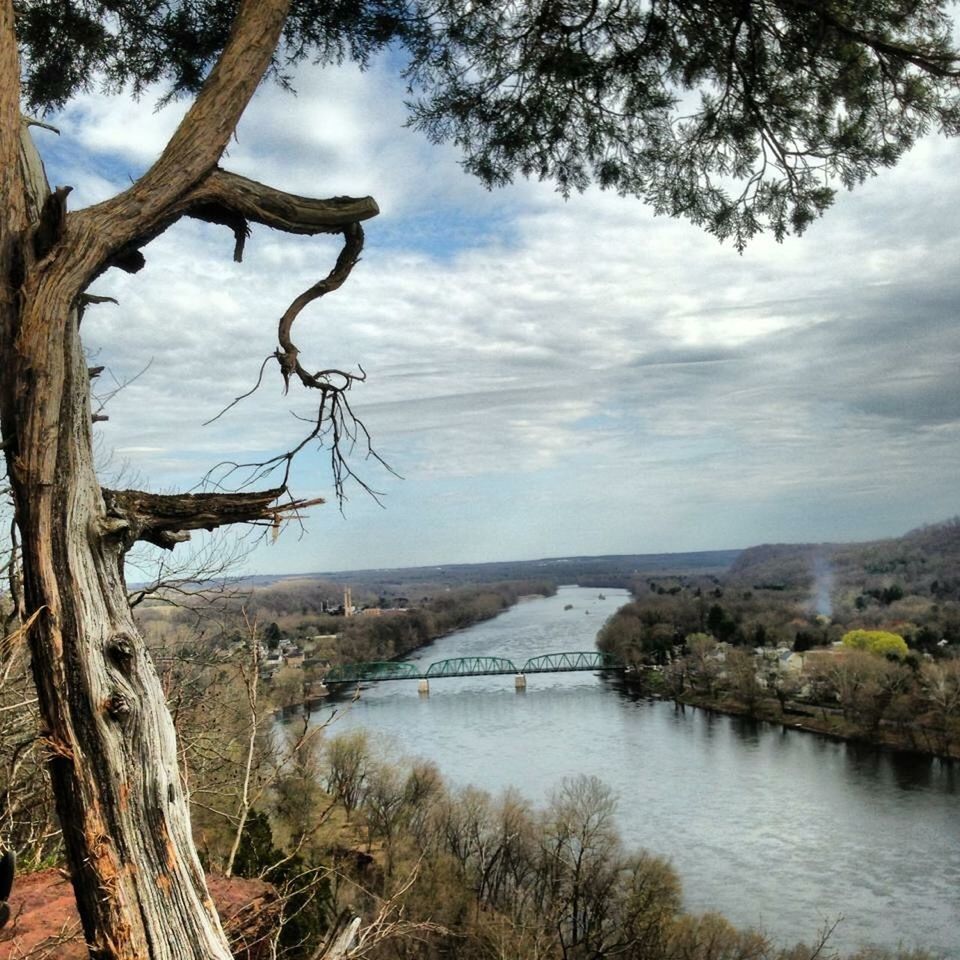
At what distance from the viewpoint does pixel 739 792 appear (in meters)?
18.8

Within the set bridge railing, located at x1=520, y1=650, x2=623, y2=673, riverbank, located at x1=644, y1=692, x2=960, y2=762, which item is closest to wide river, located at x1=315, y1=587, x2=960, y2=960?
riverbank, located at x1=644, y1=692, x2=960, y2=762

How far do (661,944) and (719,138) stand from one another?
35.1 ft

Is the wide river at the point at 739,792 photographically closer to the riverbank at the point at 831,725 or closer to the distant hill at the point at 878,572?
the riverbank at the point at 831,725

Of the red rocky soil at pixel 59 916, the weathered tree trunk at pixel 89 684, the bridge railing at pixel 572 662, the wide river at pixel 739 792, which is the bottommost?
the wide river at pixel 739 792

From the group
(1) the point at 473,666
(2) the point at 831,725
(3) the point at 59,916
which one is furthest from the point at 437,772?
(1) the point at 473,666

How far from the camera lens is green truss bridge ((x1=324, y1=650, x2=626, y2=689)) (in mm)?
33125

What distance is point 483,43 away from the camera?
354 centimetres

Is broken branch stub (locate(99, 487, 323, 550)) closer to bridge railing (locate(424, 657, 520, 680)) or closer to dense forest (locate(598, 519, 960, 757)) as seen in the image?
dense forest (locate(598, 519, 960, 757))

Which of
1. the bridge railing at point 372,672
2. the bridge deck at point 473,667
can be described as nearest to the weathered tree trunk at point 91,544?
the bridge deck at point 473,667

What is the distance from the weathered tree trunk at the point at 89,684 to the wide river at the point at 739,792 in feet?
41.7

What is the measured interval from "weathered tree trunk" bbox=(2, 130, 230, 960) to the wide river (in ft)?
41.7

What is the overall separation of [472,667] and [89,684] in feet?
113

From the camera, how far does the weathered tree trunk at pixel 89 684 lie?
4.90ft

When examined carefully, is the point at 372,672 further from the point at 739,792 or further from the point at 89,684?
the point at 89,684
